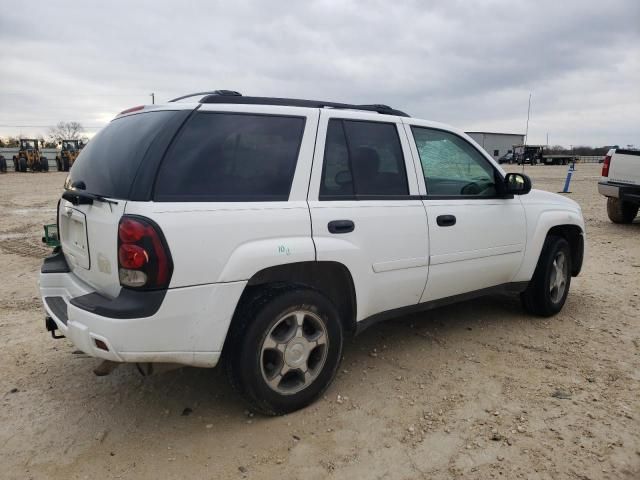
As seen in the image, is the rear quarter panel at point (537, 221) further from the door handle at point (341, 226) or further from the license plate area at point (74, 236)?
the license plate area at point (74, 236)

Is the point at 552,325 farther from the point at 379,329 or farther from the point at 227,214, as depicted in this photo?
the point at 227,214

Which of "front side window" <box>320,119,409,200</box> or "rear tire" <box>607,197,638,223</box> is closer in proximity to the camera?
"front side window" <box>320,119,409,200</box>

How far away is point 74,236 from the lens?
2953 millimetres

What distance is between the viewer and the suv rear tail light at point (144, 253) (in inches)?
93.7

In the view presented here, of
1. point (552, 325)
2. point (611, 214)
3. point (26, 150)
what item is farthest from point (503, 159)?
point (552, 325)

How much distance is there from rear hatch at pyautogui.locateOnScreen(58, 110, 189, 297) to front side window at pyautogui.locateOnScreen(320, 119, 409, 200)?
3.06 feet

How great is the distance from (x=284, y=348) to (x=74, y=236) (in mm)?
1409

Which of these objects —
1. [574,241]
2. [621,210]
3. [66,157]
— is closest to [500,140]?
[66,157]

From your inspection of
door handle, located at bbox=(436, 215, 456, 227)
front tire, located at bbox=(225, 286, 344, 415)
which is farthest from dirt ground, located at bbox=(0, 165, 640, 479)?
door handle, located at bbox=(436, 215, 456, 227)

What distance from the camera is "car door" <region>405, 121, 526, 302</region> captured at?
3578 mm

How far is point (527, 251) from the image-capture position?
4.27 m

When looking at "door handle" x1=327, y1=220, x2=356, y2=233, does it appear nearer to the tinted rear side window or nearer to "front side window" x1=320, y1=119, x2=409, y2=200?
"front side window" x1=320, y1=119, x2=409, y2=200

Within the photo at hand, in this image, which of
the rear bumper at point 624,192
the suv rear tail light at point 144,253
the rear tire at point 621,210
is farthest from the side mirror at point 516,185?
the rear tire at point 621,210

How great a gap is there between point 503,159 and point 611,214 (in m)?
56.9
